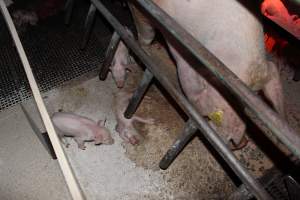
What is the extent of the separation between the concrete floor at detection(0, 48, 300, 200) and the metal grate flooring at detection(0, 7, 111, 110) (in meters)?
0.24

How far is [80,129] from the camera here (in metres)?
2.84

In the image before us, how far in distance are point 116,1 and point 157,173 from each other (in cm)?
259

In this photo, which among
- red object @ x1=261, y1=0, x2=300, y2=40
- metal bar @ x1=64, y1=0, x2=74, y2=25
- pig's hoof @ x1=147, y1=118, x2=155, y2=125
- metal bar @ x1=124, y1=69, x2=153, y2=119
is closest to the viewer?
red object @ x1=261, y1=0, x2=300, y2=40

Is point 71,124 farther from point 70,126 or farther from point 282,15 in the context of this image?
point 282,15

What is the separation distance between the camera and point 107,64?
330cm

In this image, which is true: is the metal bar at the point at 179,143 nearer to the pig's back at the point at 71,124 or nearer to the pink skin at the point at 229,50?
the pink skin at the point at 229,50

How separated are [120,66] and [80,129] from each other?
0.87 meters

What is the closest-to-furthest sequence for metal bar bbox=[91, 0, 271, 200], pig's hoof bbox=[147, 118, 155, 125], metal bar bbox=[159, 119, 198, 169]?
metal bar bbox=[91, 0, 271, 200], metal bar bbox=[159, 119, 198, 169], pig's hoof bbox=[147, 118, 155, 125]

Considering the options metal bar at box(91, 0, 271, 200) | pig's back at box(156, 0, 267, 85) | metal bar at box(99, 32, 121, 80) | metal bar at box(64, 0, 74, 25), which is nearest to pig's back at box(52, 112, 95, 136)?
metal bar at box(99, 32, 121, 80)

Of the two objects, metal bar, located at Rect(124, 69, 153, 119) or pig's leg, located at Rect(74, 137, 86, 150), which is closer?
metal bar, located at Rect(124, 69, 153, 119)

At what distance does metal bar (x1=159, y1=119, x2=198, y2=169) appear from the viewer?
2.34 meters

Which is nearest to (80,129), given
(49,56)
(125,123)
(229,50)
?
(125,123)

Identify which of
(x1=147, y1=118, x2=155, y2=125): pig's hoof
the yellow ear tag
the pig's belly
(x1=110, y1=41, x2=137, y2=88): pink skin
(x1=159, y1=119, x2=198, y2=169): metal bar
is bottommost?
the pig's belly

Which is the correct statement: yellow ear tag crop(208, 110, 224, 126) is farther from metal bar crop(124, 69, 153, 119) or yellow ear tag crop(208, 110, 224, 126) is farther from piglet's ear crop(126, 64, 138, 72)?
piglet's ear crop(126, 64, 138, 72)
